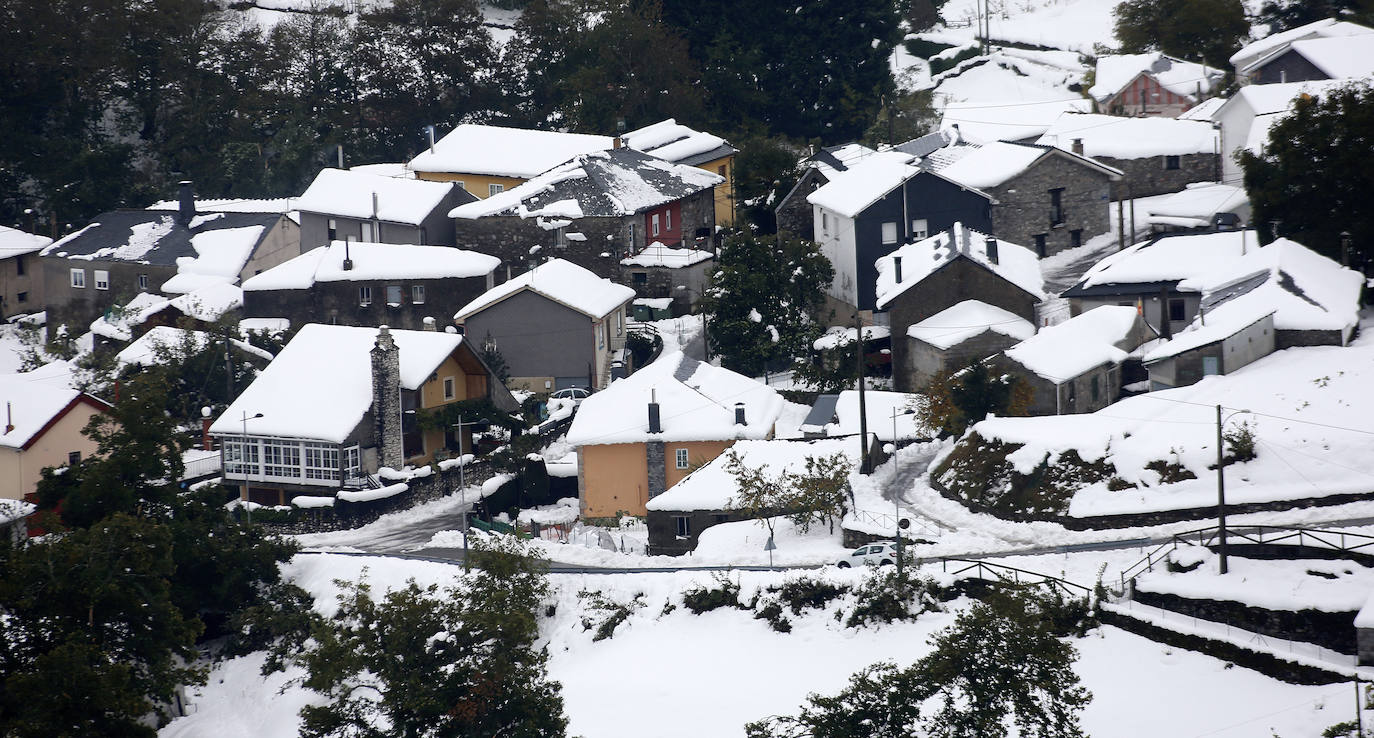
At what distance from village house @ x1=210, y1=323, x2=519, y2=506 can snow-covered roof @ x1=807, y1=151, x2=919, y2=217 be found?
691 inches

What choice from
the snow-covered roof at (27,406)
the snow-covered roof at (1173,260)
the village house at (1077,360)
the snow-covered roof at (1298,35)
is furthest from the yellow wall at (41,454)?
the snow-covered roof at (1298,35)

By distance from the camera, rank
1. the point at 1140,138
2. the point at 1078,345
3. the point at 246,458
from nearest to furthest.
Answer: the point at 1078,345, the point at 246,458, the point at 1140,138

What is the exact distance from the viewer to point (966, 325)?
169 ft

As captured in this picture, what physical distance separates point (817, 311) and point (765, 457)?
736 inches

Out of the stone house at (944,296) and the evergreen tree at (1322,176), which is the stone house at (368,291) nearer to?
the stone house at (944,296)

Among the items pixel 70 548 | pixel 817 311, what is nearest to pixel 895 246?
pixel 817 311

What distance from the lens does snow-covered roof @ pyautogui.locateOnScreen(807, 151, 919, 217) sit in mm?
60562

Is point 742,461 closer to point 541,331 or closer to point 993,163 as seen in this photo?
point 541,331

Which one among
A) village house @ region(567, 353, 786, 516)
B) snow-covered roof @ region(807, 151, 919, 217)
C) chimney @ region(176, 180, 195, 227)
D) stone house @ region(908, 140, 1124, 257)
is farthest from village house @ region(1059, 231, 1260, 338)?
chimney @ region(176, 180, 195, 227)

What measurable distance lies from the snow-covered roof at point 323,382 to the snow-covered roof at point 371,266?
9068mm

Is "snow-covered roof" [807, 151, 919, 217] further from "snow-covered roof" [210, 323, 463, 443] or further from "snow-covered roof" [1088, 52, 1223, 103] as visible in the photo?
"snow-covered roof" [210, 323, 463, 443]

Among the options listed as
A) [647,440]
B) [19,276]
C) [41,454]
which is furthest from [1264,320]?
[19,276]

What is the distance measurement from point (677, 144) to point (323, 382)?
30993 mm

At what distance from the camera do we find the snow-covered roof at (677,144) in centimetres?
7562
